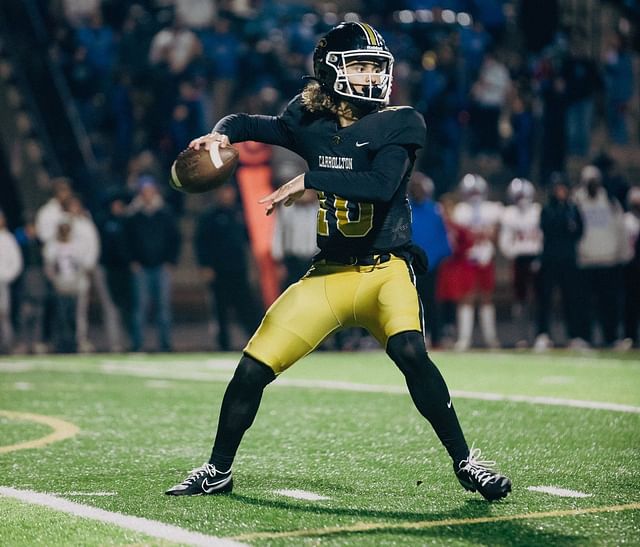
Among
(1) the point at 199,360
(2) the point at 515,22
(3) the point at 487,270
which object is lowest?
(1) the point at 199,360

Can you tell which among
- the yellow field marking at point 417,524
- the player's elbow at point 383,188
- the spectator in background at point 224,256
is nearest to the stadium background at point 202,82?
the spectator in background at point 224,256

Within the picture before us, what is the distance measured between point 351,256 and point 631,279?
9.68 metres

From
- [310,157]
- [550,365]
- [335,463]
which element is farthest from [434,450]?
[550,365]

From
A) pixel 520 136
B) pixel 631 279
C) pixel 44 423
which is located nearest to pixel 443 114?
pixel 520 136

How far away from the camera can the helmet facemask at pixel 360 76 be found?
5.23m

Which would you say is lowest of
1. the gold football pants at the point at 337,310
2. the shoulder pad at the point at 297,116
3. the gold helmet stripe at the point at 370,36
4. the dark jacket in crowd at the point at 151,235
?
the gold football pants at the point at 337,310

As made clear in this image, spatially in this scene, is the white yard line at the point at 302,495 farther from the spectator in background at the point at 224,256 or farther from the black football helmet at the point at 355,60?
the spectator in background at the point at 224,256

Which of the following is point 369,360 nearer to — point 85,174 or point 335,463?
point 85,174

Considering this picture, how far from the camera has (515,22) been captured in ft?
63.5

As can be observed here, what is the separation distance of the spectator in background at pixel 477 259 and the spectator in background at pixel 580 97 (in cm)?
392

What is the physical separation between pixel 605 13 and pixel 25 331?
34.1ft

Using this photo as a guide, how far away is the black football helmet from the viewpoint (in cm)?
523

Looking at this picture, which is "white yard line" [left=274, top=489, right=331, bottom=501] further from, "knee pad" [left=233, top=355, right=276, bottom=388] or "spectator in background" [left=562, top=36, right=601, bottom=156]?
"spectator in background" [left=562, top=36, right=601, bottom=156]

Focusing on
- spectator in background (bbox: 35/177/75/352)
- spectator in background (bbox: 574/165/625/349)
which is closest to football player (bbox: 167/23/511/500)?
spectator in background (bbox: 35/177/75/352)
